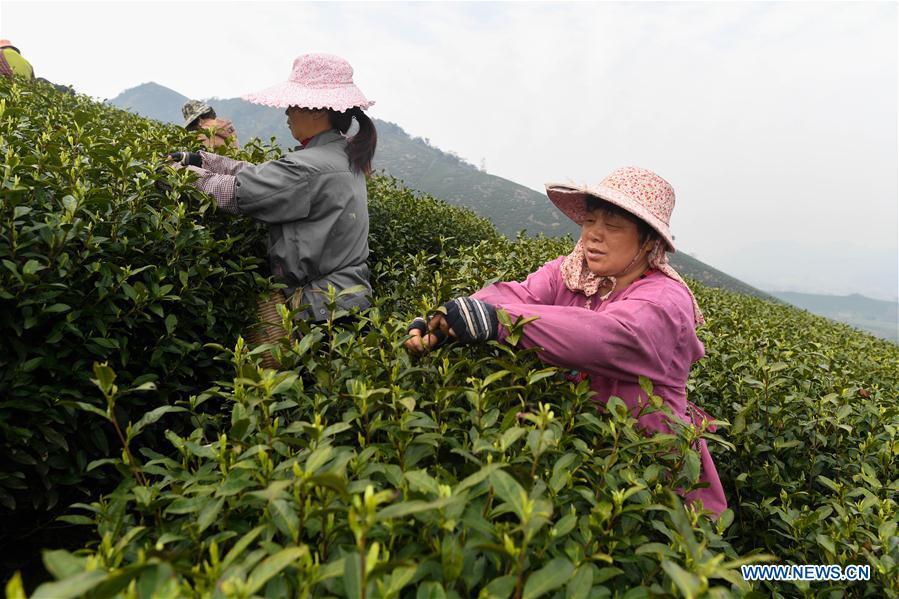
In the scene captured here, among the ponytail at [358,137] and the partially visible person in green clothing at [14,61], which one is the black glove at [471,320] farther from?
the partially visible person in green clothing at [14,61]

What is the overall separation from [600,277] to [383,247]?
3137 mm

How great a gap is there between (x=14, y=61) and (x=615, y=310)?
7.51 meters

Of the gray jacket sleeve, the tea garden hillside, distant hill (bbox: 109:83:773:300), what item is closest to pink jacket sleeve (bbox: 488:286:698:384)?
the tea garden hillside

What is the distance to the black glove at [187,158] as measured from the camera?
3062 mm

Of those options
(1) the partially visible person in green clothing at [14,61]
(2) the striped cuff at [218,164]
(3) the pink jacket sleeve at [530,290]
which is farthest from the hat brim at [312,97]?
(1) the partially visible person in green clothing at [14,61]

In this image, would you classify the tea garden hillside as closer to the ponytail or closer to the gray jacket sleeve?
the gray jacket sleeve

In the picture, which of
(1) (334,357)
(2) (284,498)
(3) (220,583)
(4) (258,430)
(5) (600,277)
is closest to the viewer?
(3) (220,583)

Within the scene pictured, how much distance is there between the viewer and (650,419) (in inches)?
84.3

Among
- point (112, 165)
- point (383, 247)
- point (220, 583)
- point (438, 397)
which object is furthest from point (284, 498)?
point (383, 247)

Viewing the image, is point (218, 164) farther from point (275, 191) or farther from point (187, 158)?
point (275, 191)

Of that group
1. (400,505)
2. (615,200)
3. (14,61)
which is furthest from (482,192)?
(400,505)

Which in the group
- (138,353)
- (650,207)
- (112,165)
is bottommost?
(138,353)

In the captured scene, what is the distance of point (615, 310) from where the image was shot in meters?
2.11

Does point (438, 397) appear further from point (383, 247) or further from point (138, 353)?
point (383, 247)
